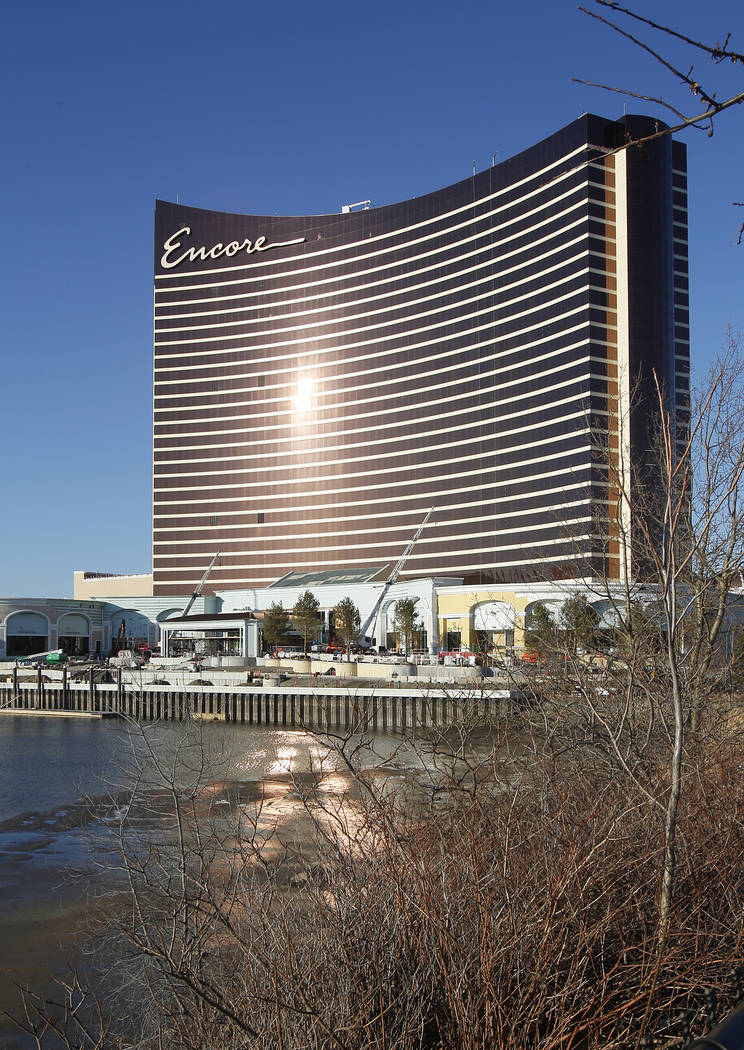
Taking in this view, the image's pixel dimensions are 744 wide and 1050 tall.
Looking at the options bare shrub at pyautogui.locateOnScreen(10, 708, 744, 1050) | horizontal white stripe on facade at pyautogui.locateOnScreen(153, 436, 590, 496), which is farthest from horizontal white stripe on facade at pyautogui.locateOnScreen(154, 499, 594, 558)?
bare shrub at pyautogui.locateOnScreen(10, 708, 744, 1050)

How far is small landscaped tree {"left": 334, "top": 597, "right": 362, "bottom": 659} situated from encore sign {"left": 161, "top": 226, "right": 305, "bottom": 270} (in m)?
68.9

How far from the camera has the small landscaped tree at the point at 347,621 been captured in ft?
350

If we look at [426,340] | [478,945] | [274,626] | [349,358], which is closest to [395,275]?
[426,340]

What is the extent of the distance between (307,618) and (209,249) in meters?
74.4

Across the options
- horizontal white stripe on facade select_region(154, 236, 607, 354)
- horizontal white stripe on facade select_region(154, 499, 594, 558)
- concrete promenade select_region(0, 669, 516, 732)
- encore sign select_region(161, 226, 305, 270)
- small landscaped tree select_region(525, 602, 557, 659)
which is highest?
encore sign select_region(161, 226, 305, 270)

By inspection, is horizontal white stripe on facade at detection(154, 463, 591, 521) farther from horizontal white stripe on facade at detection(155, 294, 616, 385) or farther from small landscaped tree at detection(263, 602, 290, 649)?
small landscaped tree at detection(263, 602, 290, 649)

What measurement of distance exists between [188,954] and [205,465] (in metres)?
146

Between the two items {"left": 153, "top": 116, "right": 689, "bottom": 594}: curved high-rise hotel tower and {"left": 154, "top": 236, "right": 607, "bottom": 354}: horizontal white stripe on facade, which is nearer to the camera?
{"left": 153, "top": 116, "right": 689, "bottom": 594}: curved high-rise hotel tower

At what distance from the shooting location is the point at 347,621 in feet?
352

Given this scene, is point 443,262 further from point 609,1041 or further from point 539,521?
point 609,1041

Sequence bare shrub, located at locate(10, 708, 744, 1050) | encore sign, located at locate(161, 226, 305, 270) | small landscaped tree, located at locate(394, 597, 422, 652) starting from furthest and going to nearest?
encore sign, located at locate(161, 226, 305, 270) → small landscaped tree, located at locate(394, 597, 422, 652) → bare shrub, located at locate(10, 708, 744, 1050)

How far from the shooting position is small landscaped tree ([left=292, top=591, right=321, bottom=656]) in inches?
4348

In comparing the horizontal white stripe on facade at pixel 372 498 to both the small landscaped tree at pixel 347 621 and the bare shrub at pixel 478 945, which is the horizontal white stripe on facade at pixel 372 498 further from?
A: the bare shrub at pixel 478 945

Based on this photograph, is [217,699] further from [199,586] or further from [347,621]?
[199,586]
